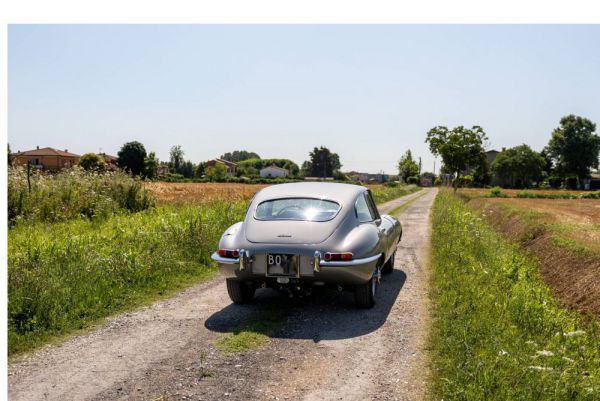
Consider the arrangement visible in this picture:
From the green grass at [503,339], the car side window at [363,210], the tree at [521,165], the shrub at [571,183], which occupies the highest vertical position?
the tree at [521,165]

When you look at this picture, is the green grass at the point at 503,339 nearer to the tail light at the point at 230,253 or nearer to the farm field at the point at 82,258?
the tail light at the point at 230,253

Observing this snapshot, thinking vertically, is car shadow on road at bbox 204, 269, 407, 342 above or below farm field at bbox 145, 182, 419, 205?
below

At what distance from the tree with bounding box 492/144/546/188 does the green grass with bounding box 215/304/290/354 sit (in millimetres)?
91107

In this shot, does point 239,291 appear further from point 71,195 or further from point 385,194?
point 385,194

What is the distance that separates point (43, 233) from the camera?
12.1 m

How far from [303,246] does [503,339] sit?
2.57m

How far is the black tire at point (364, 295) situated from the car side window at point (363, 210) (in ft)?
3.27

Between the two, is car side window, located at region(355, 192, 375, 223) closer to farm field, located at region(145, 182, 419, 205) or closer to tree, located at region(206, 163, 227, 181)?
farm field, located at region(145, 182, 419, 205)

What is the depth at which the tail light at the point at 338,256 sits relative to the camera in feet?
20.7

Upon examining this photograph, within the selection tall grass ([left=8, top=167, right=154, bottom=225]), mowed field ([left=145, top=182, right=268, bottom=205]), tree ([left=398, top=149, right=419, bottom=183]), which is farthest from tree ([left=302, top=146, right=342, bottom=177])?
tall grass ([left=8, top=167, right=154, bottom=225])

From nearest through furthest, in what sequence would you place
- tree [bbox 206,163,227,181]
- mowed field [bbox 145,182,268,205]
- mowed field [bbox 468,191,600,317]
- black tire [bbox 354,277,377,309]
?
black tire [bbox 354,277,377,309] → mowed field [bbox 468,191,600,317] → mowed field [bbox 145,182,268,205] → tree [bbox 206,163,227,181]

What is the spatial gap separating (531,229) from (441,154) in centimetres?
3343

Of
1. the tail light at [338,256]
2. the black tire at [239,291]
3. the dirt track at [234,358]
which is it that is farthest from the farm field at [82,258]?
the tail light at [338,256]

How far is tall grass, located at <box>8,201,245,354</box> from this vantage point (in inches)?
241
